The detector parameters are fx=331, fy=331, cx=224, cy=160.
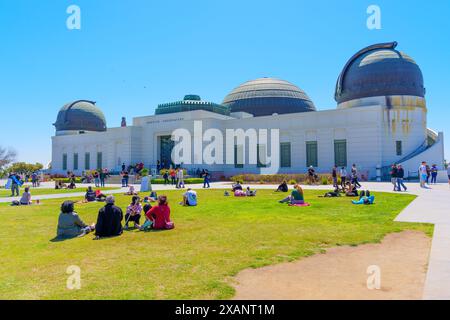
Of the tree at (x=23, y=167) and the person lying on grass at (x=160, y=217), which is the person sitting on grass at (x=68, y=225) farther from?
the tree at (x=23, y=167)

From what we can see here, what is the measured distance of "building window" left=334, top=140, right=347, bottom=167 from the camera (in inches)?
1532

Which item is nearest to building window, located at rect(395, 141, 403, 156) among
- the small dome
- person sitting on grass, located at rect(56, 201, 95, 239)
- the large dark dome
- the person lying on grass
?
the large dark dome

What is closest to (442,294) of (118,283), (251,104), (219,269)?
(219,269)

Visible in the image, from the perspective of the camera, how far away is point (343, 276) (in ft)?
18.4

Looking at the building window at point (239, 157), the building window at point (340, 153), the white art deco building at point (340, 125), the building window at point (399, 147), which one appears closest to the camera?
the white art deco building at point (340, 125)

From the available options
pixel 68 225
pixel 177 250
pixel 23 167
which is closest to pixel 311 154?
pixel 68 225

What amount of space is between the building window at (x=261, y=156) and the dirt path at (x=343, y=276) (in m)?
36.1

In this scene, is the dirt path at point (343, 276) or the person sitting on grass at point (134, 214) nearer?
the dirt path at point (343, 276)

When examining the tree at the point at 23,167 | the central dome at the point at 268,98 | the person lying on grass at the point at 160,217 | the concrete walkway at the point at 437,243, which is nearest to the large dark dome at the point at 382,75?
the central dome at the point at 268,98

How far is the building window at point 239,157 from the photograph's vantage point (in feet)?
147

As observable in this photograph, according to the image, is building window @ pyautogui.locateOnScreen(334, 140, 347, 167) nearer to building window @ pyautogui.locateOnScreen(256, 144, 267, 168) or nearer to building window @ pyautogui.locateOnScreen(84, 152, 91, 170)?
building window @ pyautogui.locateOnScreen(256, 144, 267, 168)

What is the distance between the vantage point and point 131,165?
49.4 m

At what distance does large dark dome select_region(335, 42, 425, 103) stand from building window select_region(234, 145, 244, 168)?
49.3 feet
